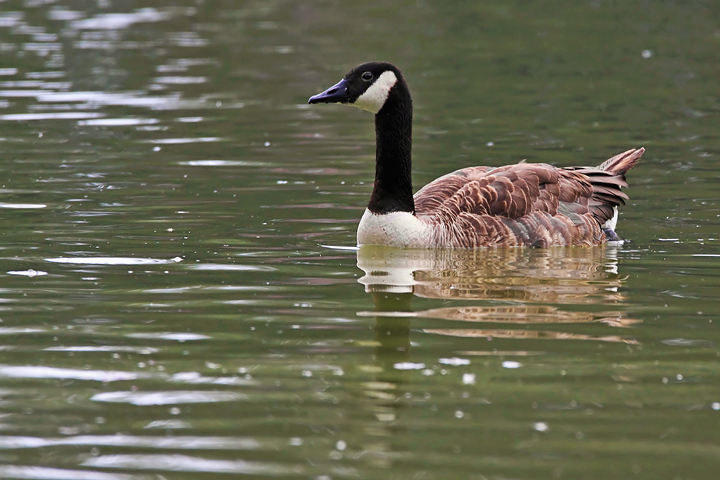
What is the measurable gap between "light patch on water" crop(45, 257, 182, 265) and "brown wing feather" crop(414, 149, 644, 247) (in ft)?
9.64

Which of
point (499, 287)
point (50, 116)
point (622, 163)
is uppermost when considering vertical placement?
point (50, 116)

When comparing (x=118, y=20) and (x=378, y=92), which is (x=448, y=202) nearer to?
(x=378, y=92)

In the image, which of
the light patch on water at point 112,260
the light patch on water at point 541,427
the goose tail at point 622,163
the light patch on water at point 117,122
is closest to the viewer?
the light patch on water at point 541,427

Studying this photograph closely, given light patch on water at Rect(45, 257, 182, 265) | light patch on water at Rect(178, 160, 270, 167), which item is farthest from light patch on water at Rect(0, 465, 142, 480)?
light patch on water at Rect(178, 160, 270, 167)

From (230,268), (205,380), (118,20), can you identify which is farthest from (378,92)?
(118,20)

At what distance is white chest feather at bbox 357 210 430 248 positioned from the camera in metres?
11.9

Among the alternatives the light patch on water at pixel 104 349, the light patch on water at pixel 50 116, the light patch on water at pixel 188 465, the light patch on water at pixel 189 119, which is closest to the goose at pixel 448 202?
the light patch on water at pixel 104 349

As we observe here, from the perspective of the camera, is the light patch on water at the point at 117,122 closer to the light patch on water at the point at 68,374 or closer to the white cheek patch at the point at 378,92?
the white cheek patch at the point at 378,92

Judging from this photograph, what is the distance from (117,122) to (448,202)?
11.0 meters

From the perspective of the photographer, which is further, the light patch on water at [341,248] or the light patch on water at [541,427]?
the light patch on water at [341,248]

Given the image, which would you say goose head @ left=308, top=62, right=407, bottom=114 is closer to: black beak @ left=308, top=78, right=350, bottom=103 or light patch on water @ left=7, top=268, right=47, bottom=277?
black beak @ left=308, top=78, right=350, bottom=103

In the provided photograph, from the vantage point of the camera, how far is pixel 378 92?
11953mm

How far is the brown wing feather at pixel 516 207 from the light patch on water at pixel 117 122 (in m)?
9.96

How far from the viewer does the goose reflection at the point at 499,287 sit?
29.8 feet
